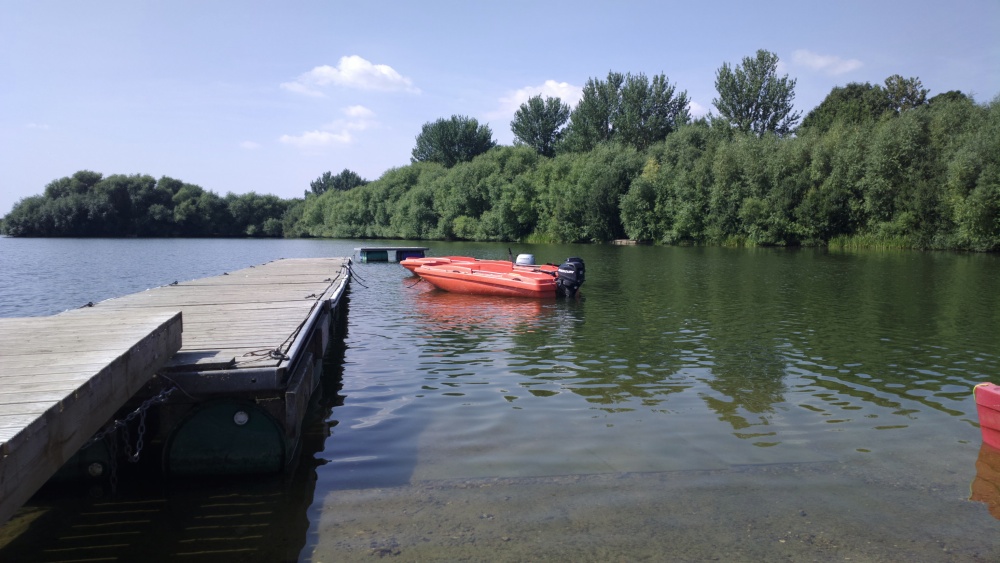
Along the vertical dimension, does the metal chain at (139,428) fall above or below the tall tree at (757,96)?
below

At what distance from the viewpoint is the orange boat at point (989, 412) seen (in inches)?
240

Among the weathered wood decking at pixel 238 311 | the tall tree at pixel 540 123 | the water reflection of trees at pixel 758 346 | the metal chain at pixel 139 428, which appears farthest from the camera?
the tall tree at pixel 540 123

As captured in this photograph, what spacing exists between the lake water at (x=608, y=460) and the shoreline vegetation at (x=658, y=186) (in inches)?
1322

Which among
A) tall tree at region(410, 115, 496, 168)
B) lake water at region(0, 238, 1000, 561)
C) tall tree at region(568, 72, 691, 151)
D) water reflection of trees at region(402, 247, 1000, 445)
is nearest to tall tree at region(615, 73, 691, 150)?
tall tree at region(568, 72, 691, 151)

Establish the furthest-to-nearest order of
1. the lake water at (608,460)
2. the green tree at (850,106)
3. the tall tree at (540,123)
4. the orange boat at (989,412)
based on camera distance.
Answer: the tall tree at (540,123) < the green tree at (850,106) < the orange boat at (989,412) < the lake water at (608,460)

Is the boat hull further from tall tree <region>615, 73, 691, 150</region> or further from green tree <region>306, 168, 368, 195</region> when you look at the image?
green tree <region>306, 168, 368, 195</region>

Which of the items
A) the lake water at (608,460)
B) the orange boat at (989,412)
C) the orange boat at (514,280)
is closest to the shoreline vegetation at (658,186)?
the orange boat at (514,280)

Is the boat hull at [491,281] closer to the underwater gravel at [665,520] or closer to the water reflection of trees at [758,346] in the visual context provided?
the water reflection of trees at [758,346]

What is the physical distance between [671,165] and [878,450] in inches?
2137

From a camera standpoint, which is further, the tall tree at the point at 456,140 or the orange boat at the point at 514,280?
the tall tree at the point at 456,140

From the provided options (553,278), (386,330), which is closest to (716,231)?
(553,278)

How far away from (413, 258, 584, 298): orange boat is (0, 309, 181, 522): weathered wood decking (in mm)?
12839

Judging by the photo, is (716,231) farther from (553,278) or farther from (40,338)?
(40,338)

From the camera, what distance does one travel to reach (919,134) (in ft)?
137
